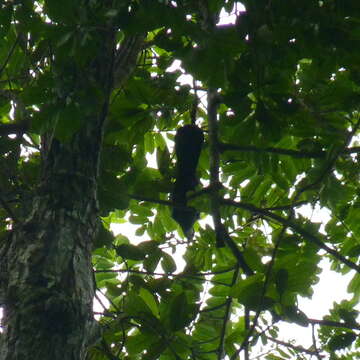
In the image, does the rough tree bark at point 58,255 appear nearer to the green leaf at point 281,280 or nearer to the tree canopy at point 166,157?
the tree canopy at point 166,157

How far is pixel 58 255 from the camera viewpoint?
5.96ft

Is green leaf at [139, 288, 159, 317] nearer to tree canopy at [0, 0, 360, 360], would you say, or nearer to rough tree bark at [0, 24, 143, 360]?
tree canopy at [0, 0, 360, 360]

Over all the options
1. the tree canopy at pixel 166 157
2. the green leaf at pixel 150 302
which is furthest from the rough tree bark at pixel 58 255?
the green leaf at pixel 150 302

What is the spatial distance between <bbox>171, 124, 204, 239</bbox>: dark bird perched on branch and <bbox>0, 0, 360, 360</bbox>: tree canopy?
5 centimetres

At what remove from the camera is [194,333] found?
2.85 m

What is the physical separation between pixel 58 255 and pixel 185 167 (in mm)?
945

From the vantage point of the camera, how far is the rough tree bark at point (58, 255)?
5.32 feet

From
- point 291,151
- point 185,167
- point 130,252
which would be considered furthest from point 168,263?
point 291,151

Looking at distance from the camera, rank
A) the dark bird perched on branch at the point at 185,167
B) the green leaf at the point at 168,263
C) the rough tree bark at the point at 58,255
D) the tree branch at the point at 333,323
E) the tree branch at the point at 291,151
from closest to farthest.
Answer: the rough tree bark at the point at 58,255, the tree branch at the point at 333,323, the tree branch at the point at 291,151, the dark bird perched on branch at the point at 185,167, the green leaf at the point at 168,263

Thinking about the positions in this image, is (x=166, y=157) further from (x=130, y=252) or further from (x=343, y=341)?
(x=343, y=341)

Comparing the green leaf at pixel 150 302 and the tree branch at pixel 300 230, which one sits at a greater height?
the tree branch at pixel 300 230

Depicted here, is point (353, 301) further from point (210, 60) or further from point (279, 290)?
point (210, 60)

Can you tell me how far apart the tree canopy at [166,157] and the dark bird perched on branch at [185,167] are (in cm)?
5

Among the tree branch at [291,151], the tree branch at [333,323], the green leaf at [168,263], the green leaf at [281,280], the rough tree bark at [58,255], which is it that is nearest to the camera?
the rough tree bark at [58,255]
